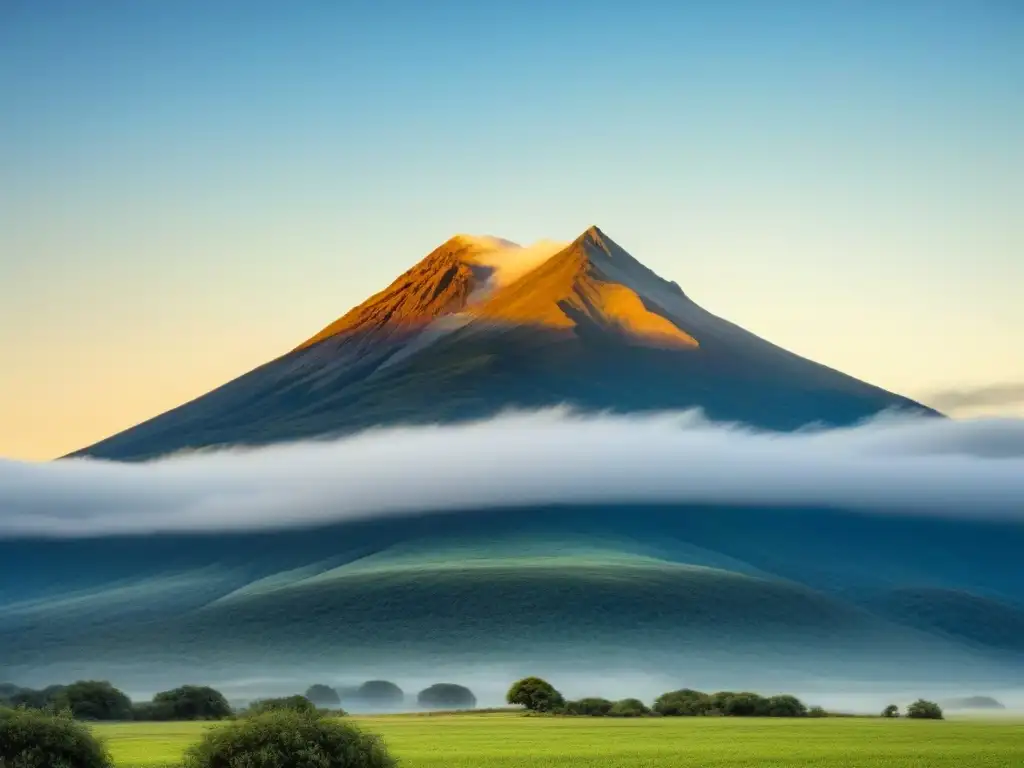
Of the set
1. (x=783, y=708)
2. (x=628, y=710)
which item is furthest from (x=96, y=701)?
(x=783, y=708)

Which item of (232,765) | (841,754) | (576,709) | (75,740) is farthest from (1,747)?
(576,709)

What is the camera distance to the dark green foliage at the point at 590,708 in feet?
366

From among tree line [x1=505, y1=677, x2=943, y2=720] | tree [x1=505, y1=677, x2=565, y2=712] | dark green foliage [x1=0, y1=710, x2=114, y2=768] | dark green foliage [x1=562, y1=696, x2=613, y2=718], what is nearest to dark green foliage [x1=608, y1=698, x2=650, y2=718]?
tree line [x1=505, y1=677, x2=943, y2=720]

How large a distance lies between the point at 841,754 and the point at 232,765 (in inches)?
1380

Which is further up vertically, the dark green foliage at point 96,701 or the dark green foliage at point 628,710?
the dark green foliage at point 96,701

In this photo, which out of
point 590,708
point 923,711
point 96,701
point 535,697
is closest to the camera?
point 96,701

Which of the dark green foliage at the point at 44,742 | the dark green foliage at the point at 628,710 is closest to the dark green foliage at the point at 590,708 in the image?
the dark green foliage at the point at 628,710

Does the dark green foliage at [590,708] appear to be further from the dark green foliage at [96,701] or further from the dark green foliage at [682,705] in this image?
the dark green foliage at [96,701]

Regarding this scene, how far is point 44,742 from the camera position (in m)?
48.8

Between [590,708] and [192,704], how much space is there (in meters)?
26.3

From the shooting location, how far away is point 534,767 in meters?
65.6

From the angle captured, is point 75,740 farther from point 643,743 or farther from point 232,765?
point 643,743

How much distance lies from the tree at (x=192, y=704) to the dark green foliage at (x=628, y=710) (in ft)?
83.0

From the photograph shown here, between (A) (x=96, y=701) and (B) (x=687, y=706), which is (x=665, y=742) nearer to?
(B) (x=687, y=706)
